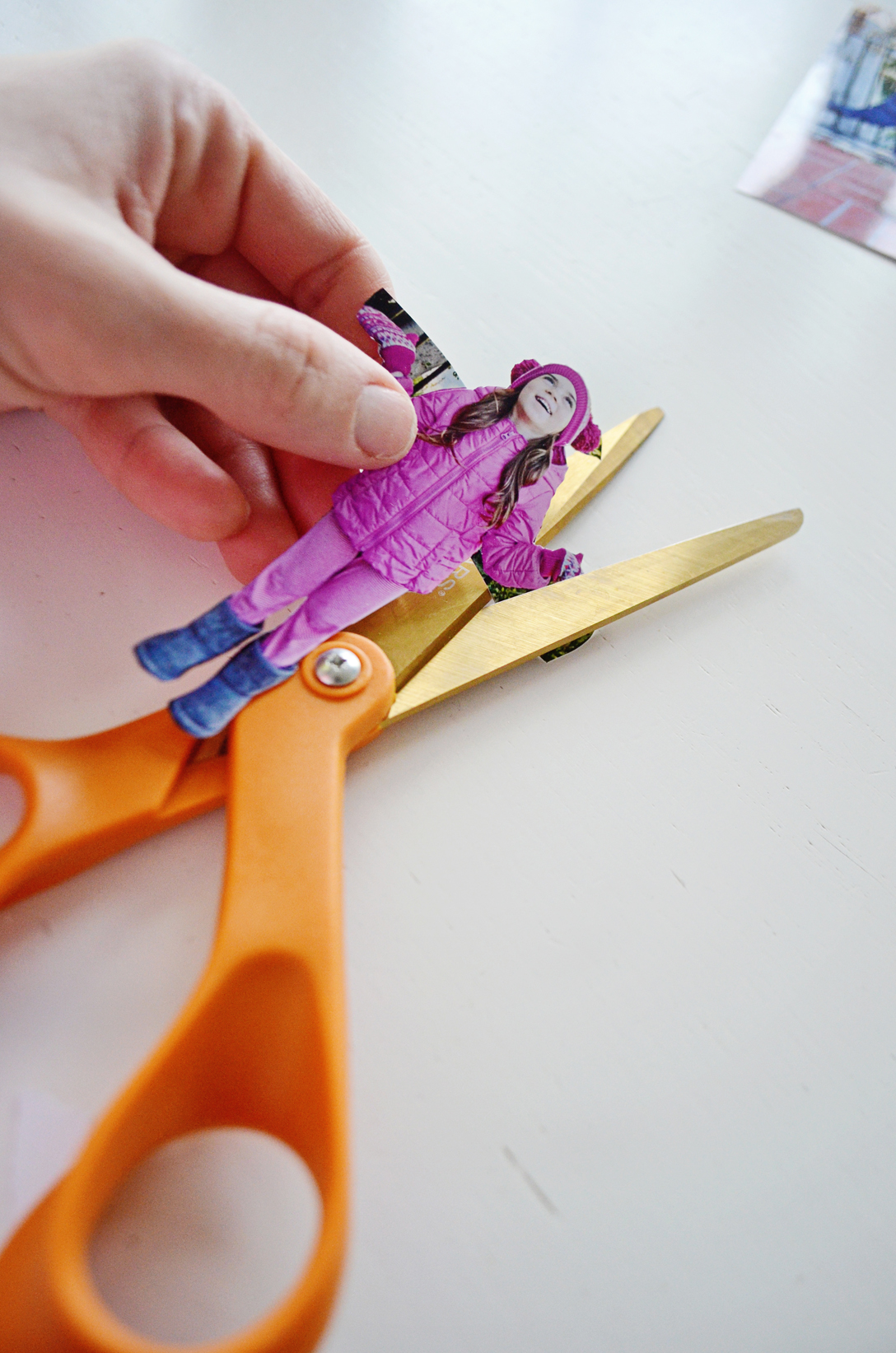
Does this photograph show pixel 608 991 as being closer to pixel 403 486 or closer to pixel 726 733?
pixel 726 733

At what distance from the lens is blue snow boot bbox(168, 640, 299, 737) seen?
45 cm

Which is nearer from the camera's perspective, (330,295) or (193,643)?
(193,643)

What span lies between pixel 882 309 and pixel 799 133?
0.84 ft

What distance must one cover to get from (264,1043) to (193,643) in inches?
7.9

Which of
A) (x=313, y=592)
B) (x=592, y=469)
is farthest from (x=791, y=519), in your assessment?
(x=313, y=592)

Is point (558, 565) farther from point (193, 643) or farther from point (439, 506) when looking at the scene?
point (193, 643)

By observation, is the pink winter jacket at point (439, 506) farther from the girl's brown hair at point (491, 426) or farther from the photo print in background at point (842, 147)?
the photo print in background at point (842, 147)

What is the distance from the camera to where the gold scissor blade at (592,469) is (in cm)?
59

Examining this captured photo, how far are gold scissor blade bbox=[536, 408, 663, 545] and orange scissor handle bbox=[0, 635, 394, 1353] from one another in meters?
0.17

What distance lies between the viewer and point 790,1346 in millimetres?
406

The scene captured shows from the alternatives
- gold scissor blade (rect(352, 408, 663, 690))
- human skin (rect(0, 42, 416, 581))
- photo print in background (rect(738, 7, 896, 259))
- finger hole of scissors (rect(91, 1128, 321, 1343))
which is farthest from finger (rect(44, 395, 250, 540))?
photo print in background (rect(738, 7, 896, 259))

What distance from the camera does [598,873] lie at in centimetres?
50

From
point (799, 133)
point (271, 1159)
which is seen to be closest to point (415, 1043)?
point (271, 1159)

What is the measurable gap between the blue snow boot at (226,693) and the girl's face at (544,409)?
0.63 ft
